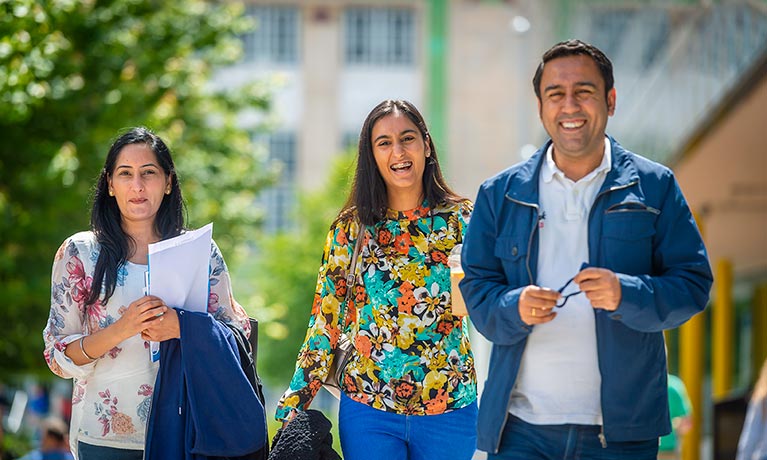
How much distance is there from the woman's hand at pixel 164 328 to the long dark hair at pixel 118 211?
0.33 metres

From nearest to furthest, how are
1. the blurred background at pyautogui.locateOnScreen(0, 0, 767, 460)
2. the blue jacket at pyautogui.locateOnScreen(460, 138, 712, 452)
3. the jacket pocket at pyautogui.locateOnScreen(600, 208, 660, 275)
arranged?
A: the blue jacket at pyautogui.locateOnScreen(460, 138, 712, 452), the jacket pocket at pyautogui.locateOnScreen(600, 208, 660, 275), the blurred background at pyautogui.locateOnScreen(0, 0, 767, 460)

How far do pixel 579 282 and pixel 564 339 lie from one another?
33cm

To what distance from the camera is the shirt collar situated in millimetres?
5094

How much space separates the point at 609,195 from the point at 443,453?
60.7 inches

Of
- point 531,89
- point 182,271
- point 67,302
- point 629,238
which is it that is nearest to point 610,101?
point 629,238

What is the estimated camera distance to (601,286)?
4633mm

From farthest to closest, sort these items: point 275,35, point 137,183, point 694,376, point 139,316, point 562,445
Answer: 1. point 275,35
2. point 694,376
3. point 137,183
4. point 139,316
5. point 562,445

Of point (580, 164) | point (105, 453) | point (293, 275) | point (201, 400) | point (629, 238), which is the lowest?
point (293, 275)

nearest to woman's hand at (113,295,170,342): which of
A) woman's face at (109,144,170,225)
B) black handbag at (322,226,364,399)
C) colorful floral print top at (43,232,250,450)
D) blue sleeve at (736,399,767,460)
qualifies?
colorful floral print top at (43,232,250,450)

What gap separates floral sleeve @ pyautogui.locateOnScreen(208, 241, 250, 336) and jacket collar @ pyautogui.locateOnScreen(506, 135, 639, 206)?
1.44 m

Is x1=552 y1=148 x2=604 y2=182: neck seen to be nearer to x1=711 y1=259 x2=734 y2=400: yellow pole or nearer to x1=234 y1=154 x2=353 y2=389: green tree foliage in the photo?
x1=711 y1=259 x2=734 y2=400: yellow pole

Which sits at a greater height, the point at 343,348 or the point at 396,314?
the point at 396,314

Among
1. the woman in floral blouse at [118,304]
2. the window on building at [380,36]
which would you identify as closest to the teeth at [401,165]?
the woman in floral blouse at [118,304]

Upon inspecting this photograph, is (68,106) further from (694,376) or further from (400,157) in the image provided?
(694,376)
